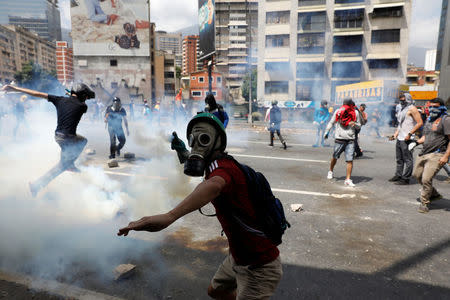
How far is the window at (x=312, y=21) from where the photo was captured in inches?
1254

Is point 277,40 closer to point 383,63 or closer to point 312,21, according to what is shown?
point 312,21

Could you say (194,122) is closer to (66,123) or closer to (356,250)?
(356,250)

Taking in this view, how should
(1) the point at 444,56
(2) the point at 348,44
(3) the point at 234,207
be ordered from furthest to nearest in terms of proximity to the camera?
(1) the point at 444,56, (2) the point at 348,44, (3) the point at 234,207

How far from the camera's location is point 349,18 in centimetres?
3134

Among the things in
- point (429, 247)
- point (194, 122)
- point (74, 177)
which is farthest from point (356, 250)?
point (74, 177)

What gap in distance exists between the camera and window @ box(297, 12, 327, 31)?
31844 millimetres

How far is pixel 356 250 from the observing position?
11.5 ft

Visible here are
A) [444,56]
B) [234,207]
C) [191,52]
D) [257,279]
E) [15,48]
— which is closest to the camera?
[234,207]

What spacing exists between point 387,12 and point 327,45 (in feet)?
21.0

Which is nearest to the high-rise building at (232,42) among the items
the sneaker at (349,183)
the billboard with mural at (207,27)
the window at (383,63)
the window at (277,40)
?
the billboard with mural at (207,27)

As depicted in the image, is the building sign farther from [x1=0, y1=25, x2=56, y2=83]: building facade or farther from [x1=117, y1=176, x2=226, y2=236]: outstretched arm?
[x1=117, y1=176, x2=226, y2=236]: outstretched arm

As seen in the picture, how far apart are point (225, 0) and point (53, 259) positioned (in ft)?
286

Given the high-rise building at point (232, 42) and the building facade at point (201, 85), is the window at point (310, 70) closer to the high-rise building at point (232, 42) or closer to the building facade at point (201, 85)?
the building facade at point (201, 85)

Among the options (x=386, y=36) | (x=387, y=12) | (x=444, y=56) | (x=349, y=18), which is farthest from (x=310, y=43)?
(x=444, y=56)
